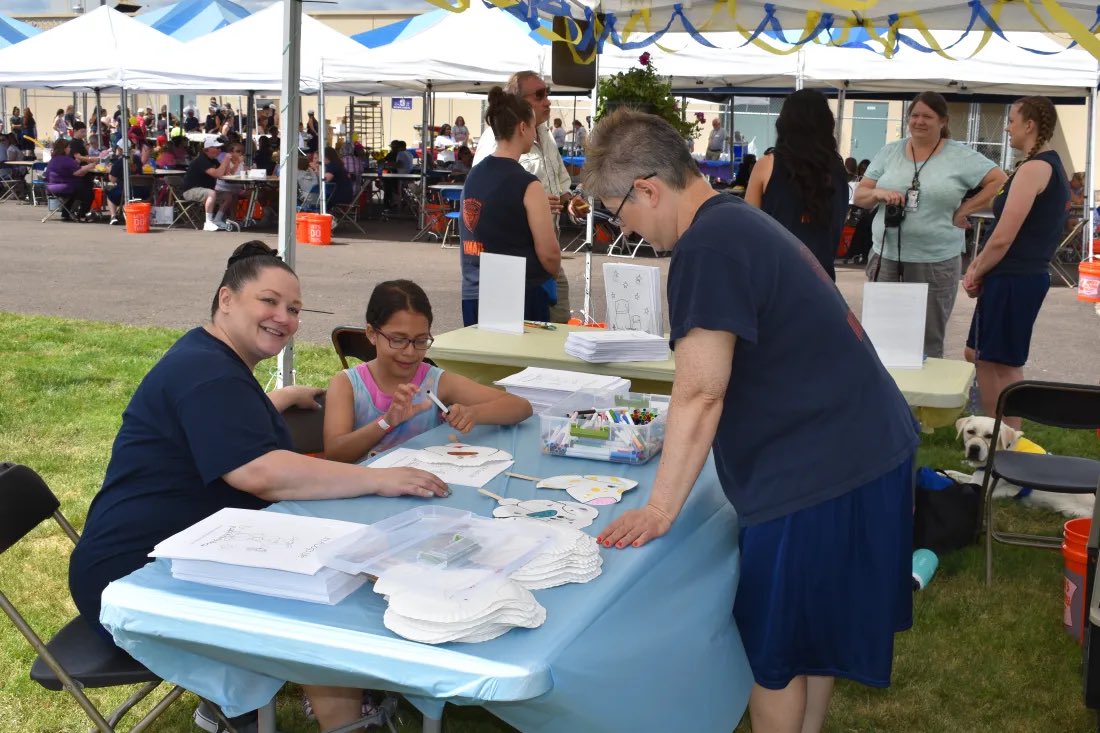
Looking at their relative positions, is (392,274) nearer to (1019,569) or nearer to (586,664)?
(1019,569)

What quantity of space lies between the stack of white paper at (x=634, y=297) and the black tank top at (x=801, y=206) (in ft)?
2.42

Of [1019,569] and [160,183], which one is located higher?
[160,183]

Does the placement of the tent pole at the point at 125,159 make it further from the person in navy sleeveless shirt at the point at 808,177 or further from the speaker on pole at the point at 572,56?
the person in navy sleeveless shirt at the point at 808,177

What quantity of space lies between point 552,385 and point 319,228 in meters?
11.0

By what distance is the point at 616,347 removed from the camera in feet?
12.6

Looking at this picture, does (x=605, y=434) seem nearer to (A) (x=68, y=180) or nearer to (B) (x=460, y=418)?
(B) (x=460, y=418)

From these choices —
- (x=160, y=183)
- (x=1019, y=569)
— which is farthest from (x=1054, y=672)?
(x=160, y=183)

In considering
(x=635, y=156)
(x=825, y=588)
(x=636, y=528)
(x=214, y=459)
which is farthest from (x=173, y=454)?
(x=825, y=588)

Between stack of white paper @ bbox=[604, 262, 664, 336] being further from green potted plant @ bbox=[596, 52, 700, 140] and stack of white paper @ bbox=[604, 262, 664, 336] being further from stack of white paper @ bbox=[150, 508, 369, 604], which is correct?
stack of white paper @ bbox=[150, 508, 369, 604]

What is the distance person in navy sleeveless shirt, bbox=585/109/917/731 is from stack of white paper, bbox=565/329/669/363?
1.58 metres

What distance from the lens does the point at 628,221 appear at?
7.19ft

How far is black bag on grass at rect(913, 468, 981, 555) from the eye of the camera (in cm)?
417

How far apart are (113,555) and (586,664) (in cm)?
112

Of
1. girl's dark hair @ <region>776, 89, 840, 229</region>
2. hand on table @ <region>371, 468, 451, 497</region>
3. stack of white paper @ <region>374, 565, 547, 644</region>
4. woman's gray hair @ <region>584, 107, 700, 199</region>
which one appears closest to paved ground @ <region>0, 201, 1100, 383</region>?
girl's dark hair @ <region>776, 89, 840, 229</region>
